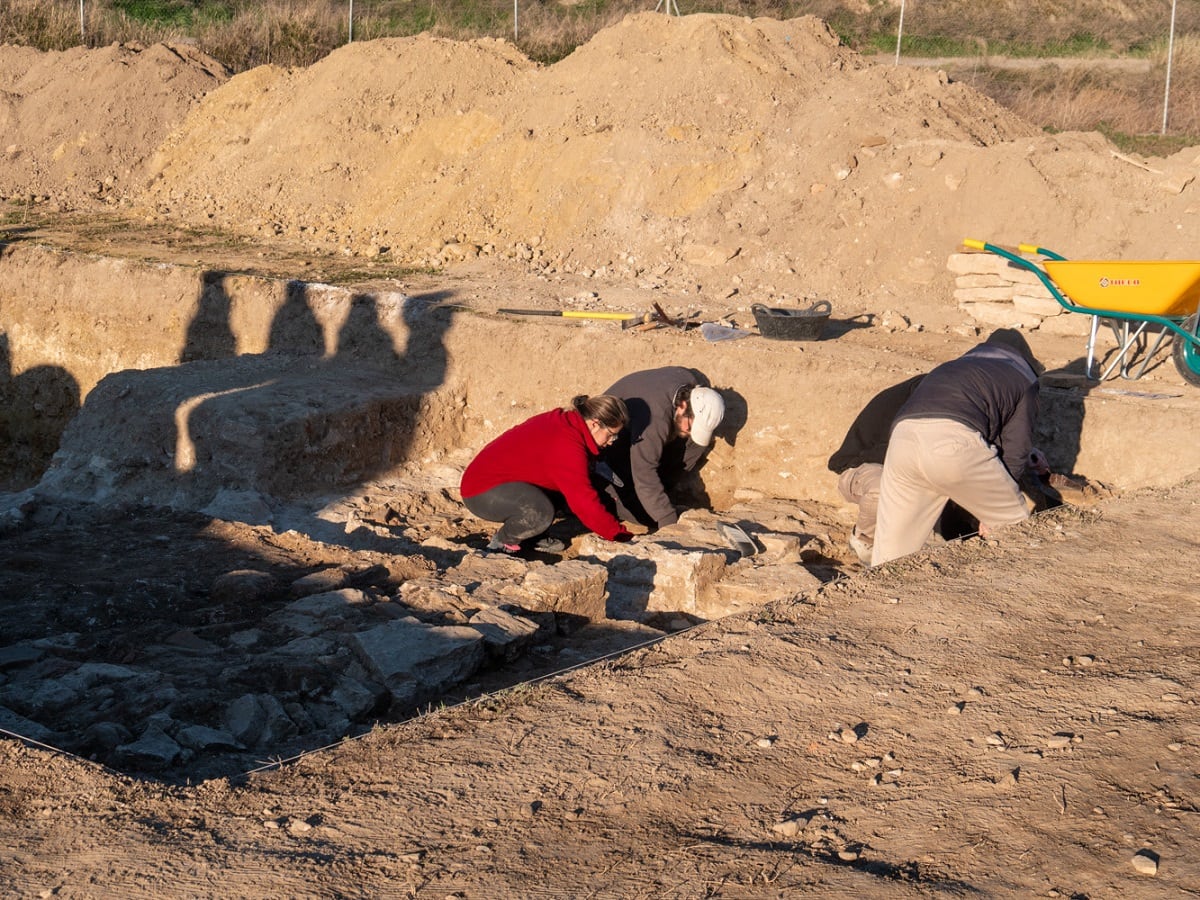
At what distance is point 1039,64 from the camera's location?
1747cm

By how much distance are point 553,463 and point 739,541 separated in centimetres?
108

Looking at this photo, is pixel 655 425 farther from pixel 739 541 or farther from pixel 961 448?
pixel 961 448

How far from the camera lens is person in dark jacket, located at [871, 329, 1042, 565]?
5.26 metres

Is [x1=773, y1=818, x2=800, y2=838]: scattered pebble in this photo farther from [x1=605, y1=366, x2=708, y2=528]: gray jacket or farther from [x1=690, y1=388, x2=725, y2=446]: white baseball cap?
[x1=690, y1=388, x2=725, y2=446]: white baseball cap

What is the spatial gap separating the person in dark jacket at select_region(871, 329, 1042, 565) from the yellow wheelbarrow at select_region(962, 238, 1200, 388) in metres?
1.87

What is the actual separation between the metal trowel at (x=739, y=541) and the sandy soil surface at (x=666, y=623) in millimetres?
129

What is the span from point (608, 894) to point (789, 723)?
1043mm

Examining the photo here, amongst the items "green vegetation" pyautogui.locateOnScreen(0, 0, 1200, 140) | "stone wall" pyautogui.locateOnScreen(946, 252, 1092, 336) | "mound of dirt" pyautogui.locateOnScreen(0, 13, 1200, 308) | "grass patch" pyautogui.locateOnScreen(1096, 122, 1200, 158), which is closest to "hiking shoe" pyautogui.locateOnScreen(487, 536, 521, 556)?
"mound of dirt" pyautogui.locateOnScreen(0, 13, 1200, 308)

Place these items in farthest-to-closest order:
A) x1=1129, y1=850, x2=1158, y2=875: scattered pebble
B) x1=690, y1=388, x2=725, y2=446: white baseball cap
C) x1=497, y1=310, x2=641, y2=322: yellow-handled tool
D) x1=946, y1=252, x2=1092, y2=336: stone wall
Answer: x1=946, y1=252, x2=1092, y2=336: stone wall < x1=497, y1=310, x2=641, y2=322: yellow-handled tool < x1=690, y1=388, x2=725, y2=446: white baseball cap < x1=1129, y1=850, x2=1158, y2=875: scattered pebble

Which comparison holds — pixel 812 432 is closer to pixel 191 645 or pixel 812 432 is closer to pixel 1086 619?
pixel 1086 619

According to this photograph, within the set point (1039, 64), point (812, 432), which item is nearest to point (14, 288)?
point (812, 432)

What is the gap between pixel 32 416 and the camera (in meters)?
11.3

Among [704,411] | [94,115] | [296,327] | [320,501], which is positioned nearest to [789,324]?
[704,411]

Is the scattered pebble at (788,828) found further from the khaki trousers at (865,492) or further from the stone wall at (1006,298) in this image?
the stone wall at (1006,298)
